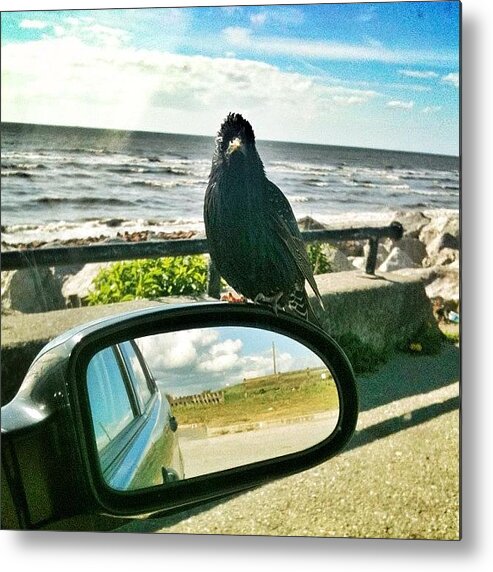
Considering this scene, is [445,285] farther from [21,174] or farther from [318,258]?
[21,174]

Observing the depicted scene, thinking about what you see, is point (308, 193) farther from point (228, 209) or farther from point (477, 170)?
point (477, 170)

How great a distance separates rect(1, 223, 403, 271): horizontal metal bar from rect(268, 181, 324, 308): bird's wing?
37mm

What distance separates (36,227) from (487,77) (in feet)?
5.53

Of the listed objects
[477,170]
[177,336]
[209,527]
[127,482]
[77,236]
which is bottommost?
[209,527]

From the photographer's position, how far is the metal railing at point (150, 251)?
335 cm

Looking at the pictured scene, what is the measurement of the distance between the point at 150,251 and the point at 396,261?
89 centimetres

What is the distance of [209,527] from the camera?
11.1 ft

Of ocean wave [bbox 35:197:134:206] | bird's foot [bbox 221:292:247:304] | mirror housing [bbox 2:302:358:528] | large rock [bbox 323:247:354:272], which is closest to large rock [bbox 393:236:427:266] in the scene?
large rock [bbox 323:247:354:272]

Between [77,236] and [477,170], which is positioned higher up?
[477,170]

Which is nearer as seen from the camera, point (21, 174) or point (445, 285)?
point (445, 285)

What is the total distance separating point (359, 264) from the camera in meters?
3.38

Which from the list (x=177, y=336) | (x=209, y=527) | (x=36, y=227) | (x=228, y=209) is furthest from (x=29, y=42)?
(x=209, y=527)

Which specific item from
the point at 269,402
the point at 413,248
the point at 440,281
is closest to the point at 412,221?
the point at 413,248

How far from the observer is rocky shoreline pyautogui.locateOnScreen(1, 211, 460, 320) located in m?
3.27
